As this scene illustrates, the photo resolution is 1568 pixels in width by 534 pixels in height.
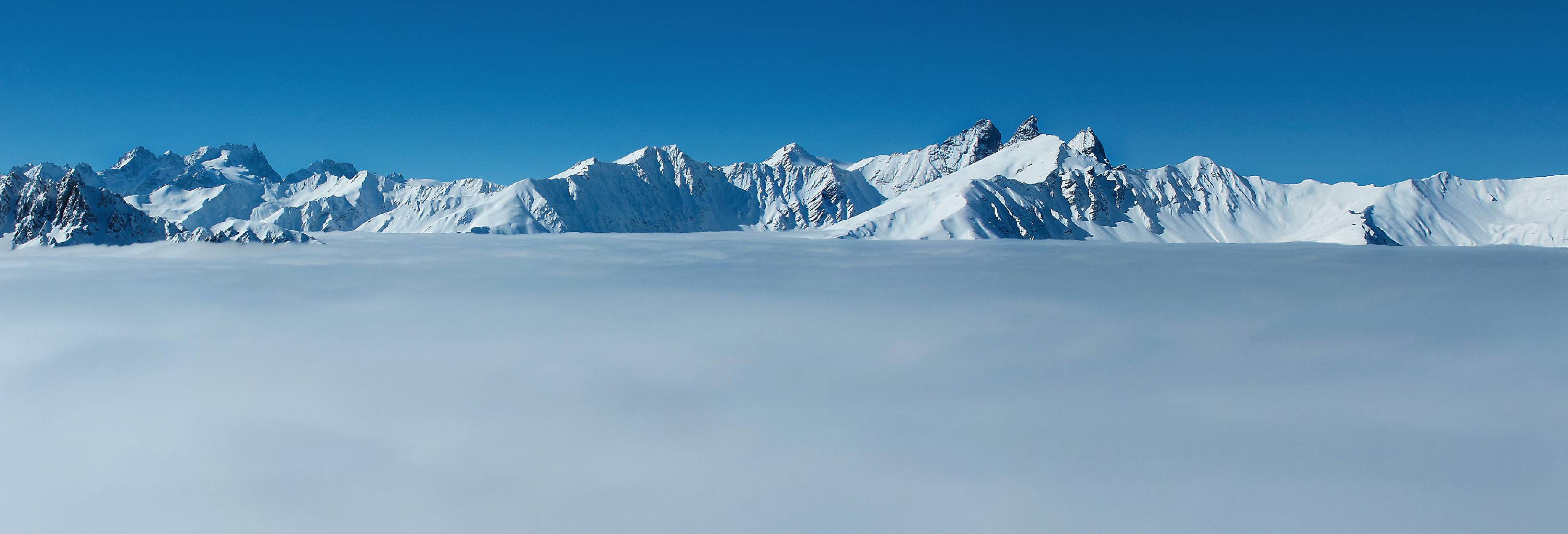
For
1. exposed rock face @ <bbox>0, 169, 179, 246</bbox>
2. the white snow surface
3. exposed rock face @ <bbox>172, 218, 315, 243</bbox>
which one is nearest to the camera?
the white snow surface

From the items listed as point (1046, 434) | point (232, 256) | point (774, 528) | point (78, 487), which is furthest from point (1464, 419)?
point (232, 256)

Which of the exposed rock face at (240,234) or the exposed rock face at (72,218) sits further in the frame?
the exposed rock face at (72,218)

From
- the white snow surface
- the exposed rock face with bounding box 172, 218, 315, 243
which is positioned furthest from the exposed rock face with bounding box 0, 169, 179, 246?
the white snow surface

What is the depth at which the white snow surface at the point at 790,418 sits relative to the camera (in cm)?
1048

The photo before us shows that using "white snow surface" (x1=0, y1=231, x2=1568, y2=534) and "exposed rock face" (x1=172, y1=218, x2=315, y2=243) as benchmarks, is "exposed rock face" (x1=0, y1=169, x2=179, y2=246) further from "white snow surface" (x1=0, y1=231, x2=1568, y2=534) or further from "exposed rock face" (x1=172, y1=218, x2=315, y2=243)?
"white snow surface" (x1=0, y1=231, x2=1568, y2=534)

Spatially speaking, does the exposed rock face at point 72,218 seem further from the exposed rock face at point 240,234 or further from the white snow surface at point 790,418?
the white snow surface at point 790,418

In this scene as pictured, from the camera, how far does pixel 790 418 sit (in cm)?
1473

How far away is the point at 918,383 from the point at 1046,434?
13.7 feet

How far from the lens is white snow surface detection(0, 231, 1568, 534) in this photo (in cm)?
1048

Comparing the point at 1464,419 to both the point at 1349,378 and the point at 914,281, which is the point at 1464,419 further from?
the point at 914,281

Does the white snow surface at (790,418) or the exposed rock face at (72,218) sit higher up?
the exposed rock face at (72,218)

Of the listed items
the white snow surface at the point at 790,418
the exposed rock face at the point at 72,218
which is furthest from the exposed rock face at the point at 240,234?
the white snow surface at the point at 790,418

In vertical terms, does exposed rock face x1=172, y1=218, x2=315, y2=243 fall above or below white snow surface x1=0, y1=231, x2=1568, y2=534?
above

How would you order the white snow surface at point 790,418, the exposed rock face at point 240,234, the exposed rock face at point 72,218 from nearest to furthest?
the white snow surface at point 790,418, the exposed rock face at point 240,234, the exposed rock face at point 72,218
